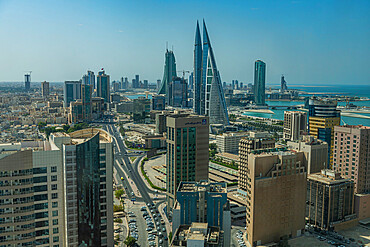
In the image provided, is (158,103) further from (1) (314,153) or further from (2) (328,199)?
(2) (328,199)

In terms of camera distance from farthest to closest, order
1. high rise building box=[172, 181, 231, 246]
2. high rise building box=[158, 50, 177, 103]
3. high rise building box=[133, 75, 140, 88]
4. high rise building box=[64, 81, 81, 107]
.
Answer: high rise building box=[133, 75, 140, 88] → high rise building box=[158, 50, 177, 103] → high rise building box=[64, 81, 81, 107] → high rise building box=[172, 181, 231, 246]

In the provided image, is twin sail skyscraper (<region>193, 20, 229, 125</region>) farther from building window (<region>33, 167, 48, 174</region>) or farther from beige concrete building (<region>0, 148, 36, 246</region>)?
beige concrete building (<region>0, 148, 36, 246</region>)

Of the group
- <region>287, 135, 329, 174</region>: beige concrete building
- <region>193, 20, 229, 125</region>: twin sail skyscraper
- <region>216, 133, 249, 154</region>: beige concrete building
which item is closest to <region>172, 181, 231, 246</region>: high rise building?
<region>287, 135, 329, 174</region>: beige concrete building

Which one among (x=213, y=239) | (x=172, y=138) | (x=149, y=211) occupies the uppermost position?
(x=172, y=138)

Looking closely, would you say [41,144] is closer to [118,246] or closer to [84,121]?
[118,246]

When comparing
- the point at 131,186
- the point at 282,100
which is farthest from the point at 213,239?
the point at 282,100

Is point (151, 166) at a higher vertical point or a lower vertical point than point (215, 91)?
lower
